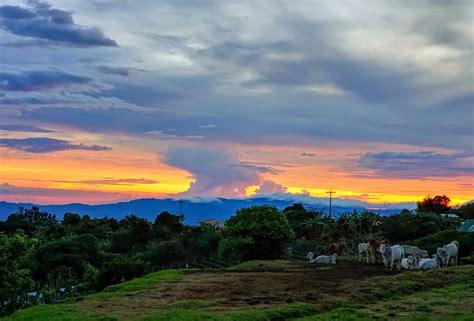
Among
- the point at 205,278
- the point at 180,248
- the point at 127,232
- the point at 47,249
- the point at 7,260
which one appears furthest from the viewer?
the point at 127,232

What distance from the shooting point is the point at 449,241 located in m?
45.1

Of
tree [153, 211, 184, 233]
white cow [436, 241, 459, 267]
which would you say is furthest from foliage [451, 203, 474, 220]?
white cow [436, 241, 459, 267]

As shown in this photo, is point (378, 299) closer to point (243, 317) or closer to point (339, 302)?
point (339, 302)

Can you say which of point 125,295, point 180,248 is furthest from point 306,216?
point 125,295

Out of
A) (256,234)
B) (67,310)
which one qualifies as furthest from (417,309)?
(256,234)

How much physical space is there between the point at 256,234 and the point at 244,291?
18829 millimetres

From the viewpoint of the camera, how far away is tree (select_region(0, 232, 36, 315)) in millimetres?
30203

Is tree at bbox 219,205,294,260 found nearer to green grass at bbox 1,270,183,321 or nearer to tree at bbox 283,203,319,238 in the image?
green grass at bbox 1,270,183,321

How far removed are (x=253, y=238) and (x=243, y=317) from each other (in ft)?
81.7

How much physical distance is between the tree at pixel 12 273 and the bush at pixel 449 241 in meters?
28.7

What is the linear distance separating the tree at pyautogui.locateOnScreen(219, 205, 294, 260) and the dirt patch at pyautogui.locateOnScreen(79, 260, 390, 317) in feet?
32.4

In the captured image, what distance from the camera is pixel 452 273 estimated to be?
2884 centimetres

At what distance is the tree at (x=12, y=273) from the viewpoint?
99.1 feet

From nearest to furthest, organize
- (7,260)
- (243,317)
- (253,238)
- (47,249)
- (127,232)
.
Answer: (243,317) → (7,260) → (253,238) → (47,249) → (127,232)
